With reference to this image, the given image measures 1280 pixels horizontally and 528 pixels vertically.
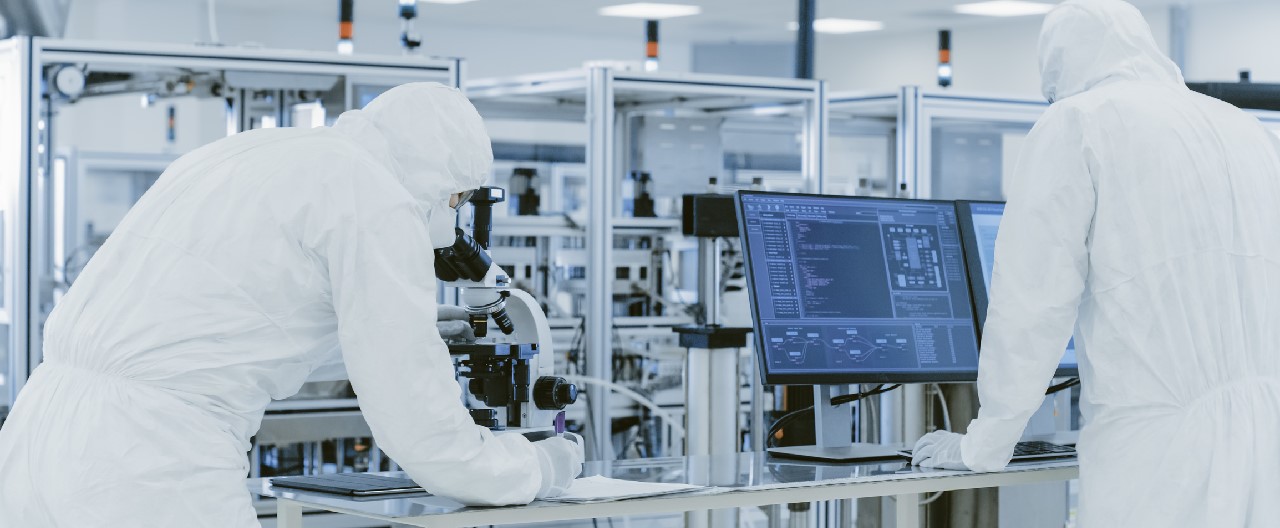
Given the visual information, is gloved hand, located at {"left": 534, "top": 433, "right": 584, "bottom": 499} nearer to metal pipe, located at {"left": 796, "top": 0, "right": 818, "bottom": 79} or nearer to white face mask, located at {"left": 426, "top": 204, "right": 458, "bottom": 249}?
white face mask, located at {"left": 426, "top": 204, "right": 458, "bottom": 249}

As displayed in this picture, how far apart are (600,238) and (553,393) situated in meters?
1.91

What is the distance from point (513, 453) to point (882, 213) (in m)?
0.94

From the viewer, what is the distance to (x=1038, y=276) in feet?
6.45

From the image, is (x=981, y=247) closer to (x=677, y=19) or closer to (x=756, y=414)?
(x=756, y=414)

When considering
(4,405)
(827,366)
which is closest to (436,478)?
(827,366)

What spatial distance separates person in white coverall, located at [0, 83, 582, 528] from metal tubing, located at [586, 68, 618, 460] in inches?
86.2

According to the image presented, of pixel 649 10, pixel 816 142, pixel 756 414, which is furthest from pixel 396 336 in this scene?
pixel 649 10

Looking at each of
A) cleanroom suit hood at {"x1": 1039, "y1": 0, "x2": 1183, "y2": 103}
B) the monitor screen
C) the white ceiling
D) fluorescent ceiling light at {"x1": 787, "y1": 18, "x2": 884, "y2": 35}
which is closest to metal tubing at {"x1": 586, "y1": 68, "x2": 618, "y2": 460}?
the monitor screen

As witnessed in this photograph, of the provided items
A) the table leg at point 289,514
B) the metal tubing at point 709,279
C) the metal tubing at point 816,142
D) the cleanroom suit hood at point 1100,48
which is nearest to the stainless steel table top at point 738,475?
the table leg at point 289,514

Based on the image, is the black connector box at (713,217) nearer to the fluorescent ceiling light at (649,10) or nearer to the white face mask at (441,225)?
the white face mask at (441,225)

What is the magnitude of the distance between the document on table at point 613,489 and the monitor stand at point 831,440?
1.32 ft

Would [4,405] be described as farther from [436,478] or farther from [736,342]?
[436,478]

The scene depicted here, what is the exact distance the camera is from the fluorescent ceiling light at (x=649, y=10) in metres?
9.55

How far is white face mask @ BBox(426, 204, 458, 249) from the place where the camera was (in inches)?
70.9
